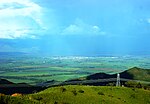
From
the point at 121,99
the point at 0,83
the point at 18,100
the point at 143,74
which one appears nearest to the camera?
the point at 18,100

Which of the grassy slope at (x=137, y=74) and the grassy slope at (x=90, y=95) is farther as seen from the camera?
the grassy slope at (x=137, y=74)

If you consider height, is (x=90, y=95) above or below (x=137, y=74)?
below

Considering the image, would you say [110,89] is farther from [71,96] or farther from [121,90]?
[71,96]

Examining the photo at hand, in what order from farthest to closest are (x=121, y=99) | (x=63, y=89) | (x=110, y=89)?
(x=110, y=89), (x=121, y=99), (x=63, y=89)

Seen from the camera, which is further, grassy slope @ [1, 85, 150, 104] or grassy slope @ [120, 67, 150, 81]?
grassy slope @ [120, 67, 150, 81]

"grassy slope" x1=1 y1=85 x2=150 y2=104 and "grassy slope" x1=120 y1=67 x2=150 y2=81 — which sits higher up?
"grassy slope" x1=120 y1=67 x2=150 y2=81

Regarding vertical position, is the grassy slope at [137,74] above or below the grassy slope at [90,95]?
above

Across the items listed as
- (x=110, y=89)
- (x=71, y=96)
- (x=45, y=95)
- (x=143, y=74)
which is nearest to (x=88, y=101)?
(x=71, y=96)

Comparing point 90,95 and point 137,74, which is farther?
point 137,74
